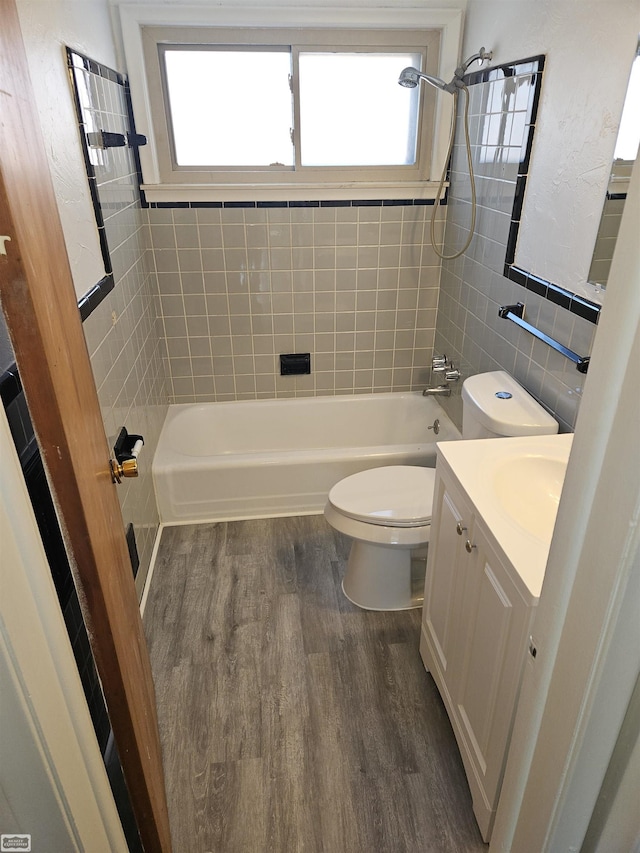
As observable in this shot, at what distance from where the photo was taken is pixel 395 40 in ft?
8.07

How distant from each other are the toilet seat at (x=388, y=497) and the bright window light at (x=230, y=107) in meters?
1.57

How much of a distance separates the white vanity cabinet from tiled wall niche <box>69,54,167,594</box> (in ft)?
3.59

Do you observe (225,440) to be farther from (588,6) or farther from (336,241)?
(588,6)

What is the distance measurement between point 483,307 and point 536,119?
735 mm

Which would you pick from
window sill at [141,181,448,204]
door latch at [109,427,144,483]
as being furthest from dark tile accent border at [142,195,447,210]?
door latch at [109,427,144,483]

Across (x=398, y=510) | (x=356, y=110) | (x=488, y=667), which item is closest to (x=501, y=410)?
(x=398, y=510)

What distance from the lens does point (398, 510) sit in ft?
6.48

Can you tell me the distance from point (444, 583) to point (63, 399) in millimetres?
1205

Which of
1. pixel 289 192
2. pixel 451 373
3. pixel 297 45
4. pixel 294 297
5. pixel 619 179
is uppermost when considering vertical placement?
pixel 297 45

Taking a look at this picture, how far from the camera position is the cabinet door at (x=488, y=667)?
3.80 feet

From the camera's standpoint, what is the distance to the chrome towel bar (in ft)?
5.25

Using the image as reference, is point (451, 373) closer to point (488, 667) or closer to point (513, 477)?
point (513, 477)

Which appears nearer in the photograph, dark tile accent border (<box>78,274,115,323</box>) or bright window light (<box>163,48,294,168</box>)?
dark tile accent border (<box>78,274,115,323</box>)

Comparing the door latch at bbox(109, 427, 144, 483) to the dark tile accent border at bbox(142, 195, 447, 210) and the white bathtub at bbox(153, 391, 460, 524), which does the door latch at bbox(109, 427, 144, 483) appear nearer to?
the white bathtub at bbox(153, 391, 460, 524)
